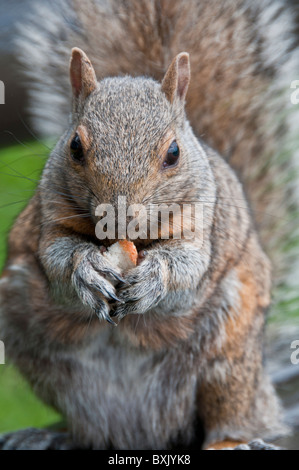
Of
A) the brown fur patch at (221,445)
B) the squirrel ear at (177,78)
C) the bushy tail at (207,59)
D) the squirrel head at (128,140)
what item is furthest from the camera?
the bushy tail at (207,59)

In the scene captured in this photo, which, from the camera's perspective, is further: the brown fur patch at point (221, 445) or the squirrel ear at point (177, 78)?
the brown fur patch at point (221, 445)

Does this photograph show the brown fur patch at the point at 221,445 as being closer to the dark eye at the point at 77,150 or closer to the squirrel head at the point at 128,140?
the squirrel head at the point at 128,140

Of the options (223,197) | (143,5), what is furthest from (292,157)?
(143,5)

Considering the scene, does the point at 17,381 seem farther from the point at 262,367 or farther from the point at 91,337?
the point at 262,367

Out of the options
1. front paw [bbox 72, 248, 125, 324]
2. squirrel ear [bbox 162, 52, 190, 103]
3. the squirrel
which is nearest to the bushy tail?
the squirrel

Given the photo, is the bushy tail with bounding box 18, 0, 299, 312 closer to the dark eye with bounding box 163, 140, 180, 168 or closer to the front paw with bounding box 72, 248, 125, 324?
the dark eye with bounding box 163, 140, 180, 168

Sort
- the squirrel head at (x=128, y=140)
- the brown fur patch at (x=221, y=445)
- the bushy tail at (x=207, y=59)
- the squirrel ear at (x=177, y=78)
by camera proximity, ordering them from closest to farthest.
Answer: the squirrel head at (x=128, y=140), the squirrel ear at (x=177, y=78), the brown fur patch at (x=221, y=445), the bushy tail at (x=207, y=59)

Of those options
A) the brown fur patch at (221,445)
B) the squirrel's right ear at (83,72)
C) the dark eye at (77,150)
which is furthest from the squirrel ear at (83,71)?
the brown fur patch at (221,445)
